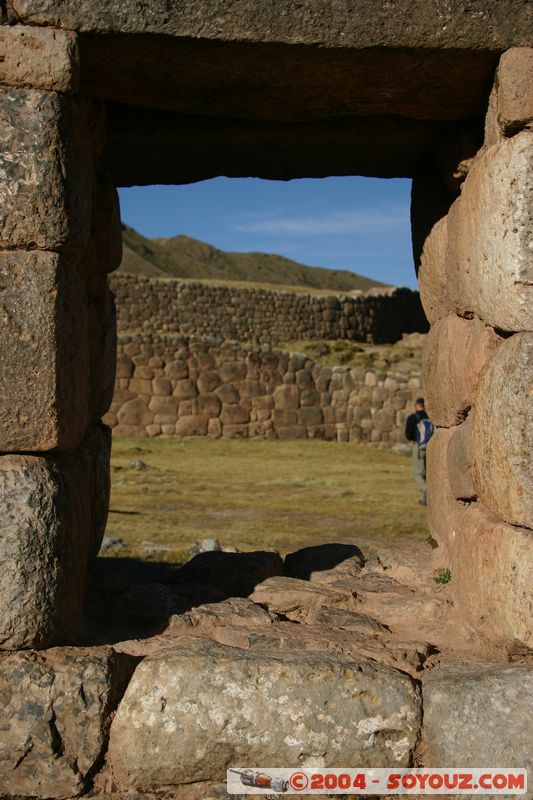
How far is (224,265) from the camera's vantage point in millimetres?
72125

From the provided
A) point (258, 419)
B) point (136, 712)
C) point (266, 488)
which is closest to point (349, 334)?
point (258, 419)

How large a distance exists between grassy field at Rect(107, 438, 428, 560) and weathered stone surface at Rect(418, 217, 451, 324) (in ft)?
8.73

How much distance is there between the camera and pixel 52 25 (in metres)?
3.07

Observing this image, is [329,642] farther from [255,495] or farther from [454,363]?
[255,495]

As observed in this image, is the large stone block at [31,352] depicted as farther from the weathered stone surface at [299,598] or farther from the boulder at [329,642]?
the weathered stone surface at [299,598]

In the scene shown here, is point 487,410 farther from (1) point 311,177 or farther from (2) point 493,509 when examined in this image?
(1) point 311,177

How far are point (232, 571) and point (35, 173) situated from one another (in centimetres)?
232

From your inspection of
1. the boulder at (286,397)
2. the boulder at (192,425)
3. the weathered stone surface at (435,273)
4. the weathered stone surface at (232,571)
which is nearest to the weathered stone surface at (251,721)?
the weathered stone surface at (232,571)

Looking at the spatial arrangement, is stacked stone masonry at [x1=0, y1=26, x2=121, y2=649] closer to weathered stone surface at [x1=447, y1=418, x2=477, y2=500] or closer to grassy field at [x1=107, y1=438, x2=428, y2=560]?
weathered stone surface at [x1=447, y1=418, x2=477, y2=500]

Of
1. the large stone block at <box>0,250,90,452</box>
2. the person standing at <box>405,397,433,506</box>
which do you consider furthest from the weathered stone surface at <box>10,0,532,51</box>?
the person standing at <box>405,397,433,506</box>

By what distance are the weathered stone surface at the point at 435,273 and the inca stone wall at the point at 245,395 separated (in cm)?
1118

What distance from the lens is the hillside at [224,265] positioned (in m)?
66.1

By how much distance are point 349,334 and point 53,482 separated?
26785 mm

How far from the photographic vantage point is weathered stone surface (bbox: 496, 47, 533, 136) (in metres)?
3.16
